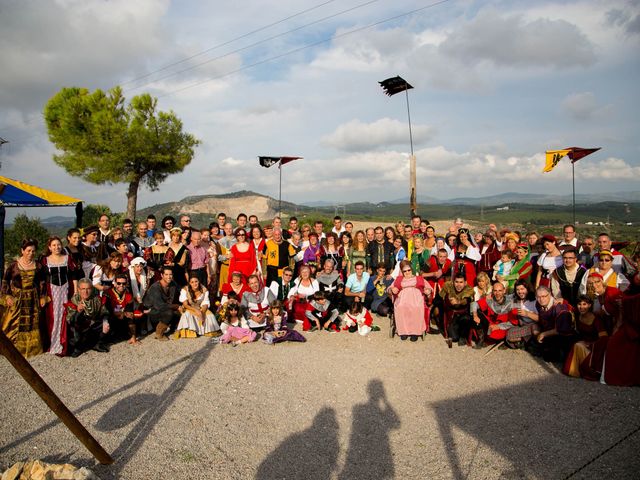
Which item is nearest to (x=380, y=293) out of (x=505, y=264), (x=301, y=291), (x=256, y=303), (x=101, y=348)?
(x=301, y=291)

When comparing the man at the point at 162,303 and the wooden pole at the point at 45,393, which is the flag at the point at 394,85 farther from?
the wooden pole at the point at 45,393

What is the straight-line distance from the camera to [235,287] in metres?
7.83

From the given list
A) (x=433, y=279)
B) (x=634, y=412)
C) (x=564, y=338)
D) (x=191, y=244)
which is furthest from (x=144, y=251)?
(x=634, y=412)

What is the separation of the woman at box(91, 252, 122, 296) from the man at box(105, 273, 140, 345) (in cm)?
11

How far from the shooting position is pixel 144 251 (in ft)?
26.8

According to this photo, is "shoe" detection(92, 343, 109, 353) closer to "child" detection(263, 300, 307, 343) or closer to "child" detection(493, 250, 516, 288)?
"child" detection(263, 300, 307, 343)

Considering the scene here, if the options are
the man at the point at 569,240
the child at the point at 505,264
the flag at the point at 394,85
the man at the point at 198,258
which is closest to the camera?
the man at the point at 569,240

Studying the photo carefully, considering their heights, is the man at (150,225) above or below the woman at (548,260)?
above

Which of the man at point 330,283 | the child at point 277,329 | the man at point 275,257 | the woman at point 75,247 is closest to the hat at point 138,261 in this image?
the woman at point 75,247

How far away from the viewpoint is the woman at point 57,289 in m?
6.51

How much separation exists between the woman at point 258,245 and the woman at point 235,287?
32.4 inches

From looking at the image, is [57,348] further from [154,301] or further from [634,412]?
[634,412]

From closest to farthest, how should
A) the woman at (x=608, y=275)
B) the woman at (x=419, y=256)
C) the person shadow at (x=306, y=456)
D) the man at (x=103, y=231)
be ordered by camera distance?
1. the person shadow at (x=306, y=456)
2. the woman at (x=608, y=275)
3. the man at (x=103, y=231)
4. the woman at (x=419, y=256)

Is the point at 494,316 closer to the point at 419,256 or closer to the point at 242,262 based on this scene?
the point at 419,256
